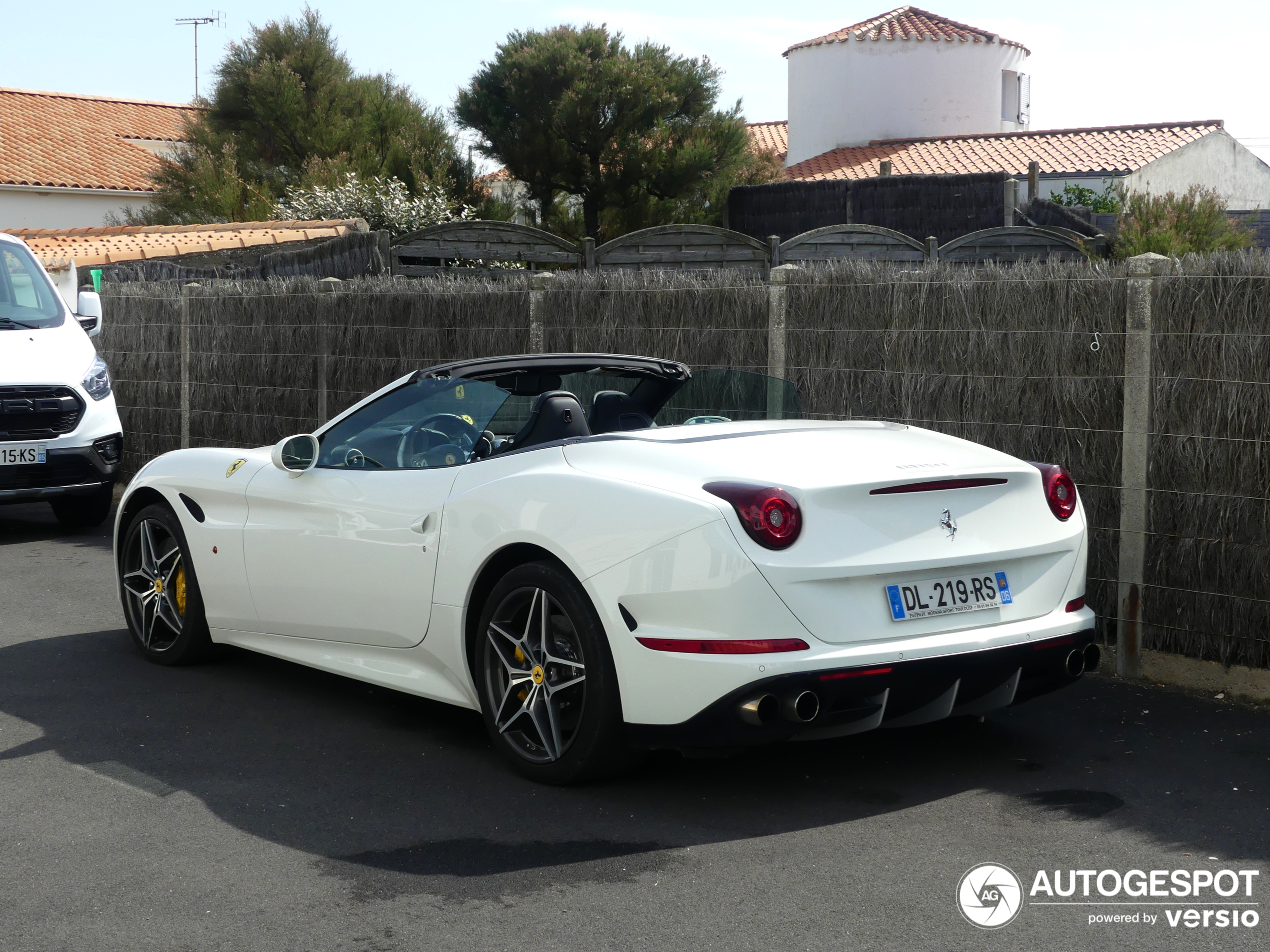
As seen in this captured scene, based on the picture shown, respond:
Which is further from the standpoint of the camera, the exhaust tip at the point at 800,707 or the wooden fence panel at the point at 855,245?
the wooden fence panel at the point at 855,245

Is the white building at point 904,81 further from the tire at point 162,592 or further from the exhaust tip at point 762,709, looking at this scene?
the exhaust tip at point 762,709

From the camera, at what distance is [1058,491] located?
4598 mm

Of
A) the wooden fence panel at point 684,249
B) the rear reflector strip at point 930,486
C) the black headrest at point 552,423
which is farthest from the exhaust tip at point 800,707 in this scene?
the wooden fence panel at point 684,249

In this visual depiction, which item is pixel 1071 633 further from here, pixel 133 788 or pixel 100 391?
pixel 100 391

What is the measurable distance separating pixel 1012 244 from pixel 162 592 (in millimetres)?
18182

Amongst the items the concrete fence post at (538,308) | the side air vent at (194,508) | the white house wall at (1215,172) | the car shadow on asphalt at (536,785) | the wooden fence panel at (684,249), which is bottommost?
the car shadow on asphalt at (536,785)

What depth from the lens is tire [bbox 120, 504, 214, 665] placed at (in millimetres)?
6039

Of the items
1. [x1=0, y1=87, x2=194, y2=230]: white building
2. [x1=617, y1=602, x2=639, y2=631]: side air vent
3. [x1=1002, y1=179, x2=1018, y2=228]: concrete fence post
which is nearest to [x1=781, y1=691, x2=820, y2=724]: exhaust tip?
[x1=617, y1=602, x2=639, y2=631]: side air vent

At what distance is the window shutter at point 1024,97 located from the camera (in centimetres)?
5088

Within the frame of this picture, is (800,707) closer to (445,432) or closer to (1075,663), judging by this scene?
(1075,663)

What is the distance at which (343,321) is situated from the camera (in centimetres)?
1018

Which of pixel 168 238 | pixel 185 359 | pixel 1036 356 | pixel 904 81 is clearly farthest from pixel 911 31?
pixel 1036 356

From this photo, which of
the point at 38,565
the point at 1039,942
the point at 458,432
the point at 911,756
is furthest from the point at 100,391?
the point at 1039,942

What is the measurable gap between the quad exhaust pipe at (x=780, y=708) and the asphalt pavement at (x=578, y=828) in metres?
0.37
